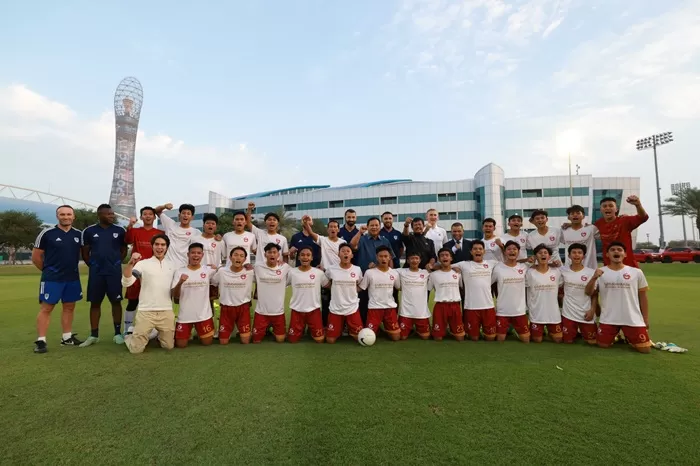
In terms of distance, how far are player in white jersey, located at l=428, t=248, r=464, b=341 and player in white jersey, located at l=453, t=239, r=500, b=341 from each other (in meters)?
0.14

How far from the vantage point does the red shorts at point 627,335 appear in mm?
4934

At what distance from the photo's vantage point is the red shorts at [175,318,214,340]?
5.39 m

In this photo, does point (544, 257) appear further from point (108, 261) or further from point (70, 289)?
point (70, 289)

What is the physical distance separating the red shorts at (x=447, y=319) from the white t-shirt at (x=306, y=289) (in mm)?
1830

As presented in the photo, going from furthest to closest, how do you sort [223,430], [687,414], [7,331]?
1. [7,331]
2. [687,414]
3. [223,430]

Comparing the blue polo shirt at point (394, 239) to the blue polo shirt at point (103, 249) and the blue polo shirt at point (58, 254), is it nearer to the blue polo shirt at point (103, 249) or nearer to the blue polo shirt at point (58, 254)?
the blue polo shirt at point (103, 249)

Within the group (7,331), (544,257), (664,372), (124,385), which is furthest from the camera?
(7,331)

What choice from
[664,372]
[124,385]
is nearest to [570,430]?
[664,372]

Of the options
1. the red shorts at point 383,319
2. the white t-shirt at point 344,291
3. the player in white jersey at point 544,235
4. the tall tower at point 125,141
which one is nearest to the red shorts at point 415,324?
the red shorts at point 383,319

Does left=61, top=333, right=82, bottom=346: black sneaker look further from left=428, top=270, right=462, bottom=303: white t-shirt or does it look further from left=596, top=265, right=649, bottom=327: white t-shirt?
left=596, top=265, right=649, bottom=327: white t-shirt

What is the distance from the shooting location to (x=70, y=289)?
5449 millimetres

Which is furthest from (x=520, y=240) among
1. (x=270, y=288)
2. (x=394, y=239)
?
(x=270, y=288)

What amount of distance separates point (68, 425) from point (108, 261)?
3.34 meters

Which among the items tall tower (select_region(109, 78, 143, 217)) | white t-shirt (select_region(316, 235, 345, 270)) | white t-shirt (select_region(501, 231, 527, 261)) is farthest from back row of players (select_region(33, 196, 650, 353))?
tall tower (select_region(109, 78, 143, 217))
